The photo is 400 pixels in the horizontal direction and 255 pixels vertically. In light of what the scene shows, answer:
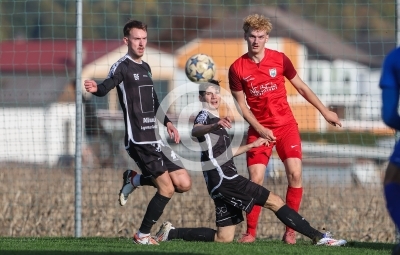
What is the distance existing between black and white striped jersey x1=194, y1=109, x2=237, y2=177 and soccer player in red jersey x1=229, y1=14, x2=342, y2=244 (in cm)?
52

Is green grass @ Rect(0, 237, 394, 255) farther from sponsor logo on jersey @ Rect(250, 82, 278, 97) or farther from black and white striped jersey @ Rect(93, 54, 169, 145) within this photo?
sponsor logo on jersey @ Rect(250, 82, 278, 97)

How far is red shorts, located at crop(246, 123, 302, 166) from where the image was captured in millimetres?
9039

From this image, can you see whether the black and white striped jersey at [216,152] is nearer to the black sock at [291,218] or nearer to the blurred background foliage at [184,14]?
the black sock at [291,218]

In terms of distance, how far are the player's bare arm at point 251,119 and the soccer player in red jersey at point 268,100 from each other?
11 millimetres

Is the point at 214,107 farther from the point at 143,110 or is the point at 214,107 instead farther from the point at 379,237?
the point at 379,237

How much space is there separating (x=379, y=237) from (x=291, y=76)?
3.73 meters

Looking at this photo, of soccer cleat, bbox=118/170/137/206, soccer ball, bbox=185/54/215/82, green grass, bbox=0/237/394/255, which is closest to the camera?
green grass, bbox=0/237/394/255

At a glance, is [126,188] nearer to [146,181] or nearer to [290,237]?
[146,181]

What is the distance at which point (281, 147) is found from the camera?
9.09m

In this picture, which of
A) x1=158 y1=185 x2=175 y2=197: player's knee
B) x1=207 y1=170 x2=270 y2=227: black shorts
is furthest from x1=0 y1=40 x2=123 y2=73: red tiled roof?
x1=207 y1=170 x2=270 y2=227: black shorts

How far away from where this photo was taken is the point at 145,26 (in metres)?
8.70

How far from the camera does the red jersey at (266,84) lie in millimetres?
9070

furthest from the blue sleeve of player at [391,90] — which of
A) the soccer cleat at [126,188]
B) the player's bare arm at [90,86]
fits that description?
the soccer cleat at [126,188]

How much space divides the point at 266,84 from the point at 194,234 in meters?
1.77
